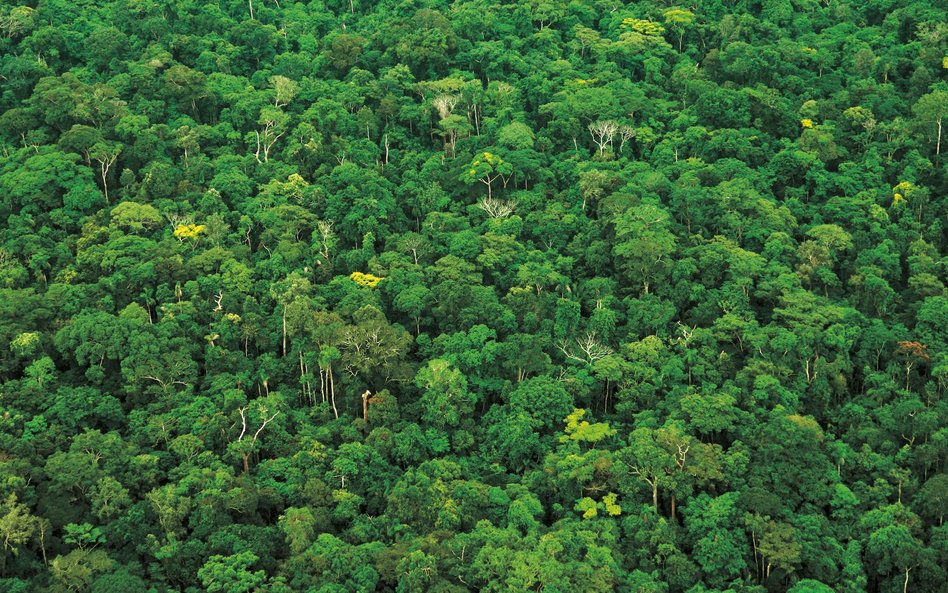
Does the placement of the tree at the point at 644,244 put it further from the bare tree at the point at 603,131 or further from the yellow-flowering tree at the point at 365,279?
the yellow-flowering tree at the point at 365,279

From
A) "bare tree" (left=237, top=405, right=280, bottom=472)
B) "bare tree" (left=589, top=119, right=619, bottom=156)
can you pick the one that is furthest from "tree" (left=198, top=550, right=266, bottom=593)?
"bare tree" (left=589, top=119, right=619, bottom=156)

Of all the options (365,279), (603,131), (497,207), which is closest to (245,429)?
(365,279)

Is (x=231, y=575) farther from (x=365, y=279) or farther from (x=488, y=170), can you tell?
(x=488, y=170)

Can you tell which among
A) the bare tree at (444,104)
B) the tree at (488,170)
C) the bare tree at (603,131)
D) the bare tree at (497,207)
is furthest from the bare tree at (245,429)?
the bare tree at (603,131)

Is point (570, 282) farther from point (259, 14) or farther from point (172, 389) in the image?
point (259, 14)

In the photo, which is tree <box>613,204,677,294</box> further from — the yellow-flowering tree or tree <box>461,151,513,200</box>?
the yellow-flowering tree

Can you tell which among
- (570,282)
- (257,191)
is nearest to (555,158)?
(570,282)

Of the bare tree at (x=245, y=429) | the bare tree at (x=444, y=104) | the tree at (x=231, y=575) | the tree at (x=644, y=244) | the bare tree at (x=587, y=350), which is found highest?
the bare tree at (x=444, y=104)

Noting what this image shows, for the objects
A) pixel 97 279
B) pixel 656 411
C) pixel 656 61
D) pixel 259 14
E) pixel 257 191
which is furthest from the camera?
pixel 259 14
